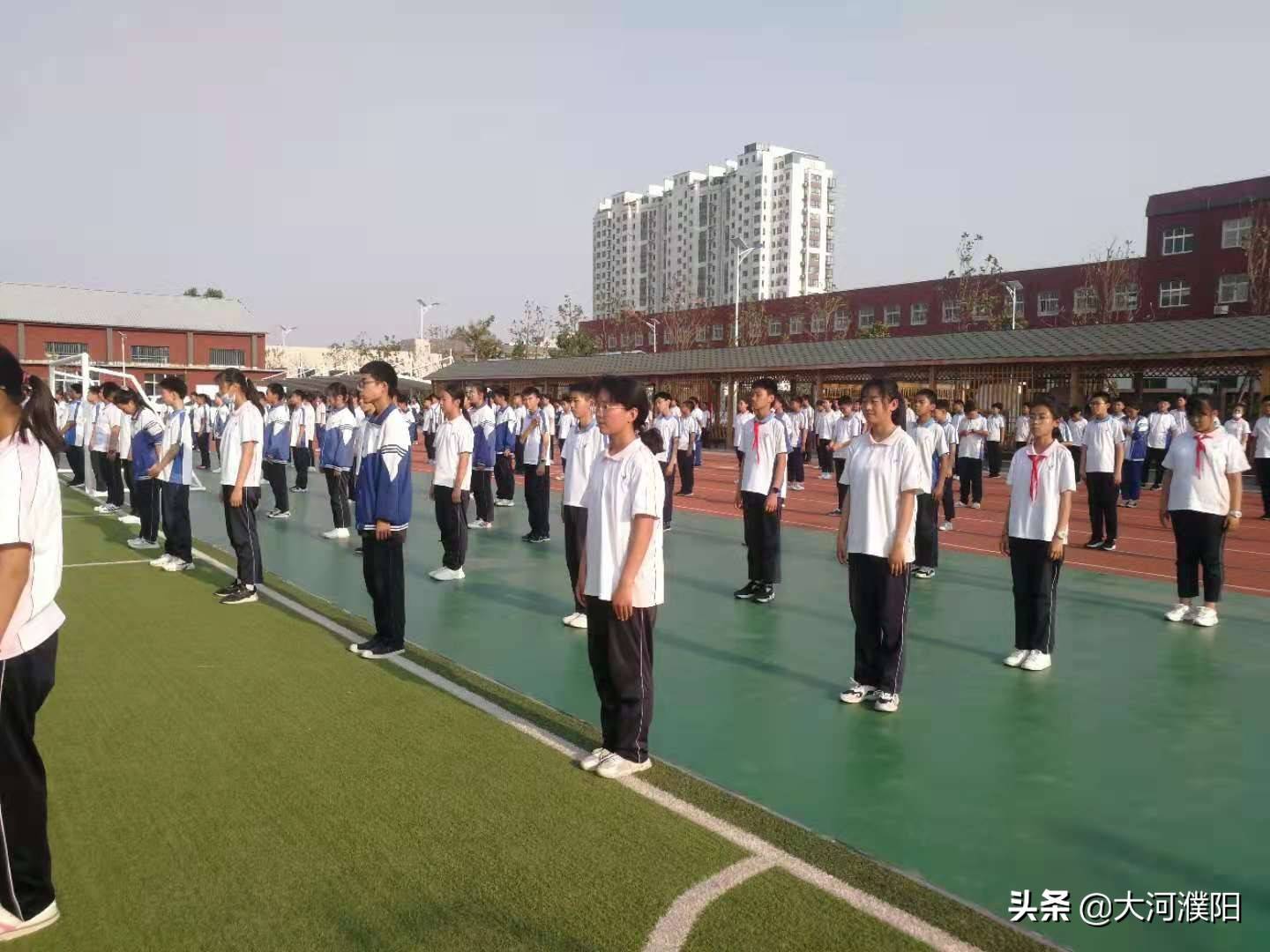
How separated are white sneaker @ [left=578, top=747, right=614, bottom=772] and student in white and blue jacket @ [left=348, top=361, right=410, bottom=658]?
91.4 inches

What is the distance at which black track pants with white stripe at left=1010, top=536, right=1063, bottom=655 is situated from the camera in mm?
5918

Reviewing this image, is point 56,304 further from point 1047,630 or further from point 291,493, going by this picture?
point 1047,630

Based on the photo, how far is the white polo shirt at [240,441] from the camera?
764cm

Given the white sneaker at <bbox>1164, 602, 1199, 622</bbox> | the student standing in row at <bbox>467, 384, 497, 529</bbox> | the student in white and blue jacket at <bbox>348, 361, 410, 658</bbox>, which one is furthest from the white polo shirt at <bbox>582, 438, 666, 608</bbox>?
the student standing in row at <bbox>467, 384, 497, 529</bbox>

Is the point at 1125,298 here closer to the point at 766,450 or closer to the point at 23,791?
the point at 766,450

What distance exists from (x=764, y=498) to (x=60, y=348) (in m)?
54.7

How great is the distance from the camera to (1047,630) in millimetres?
5973

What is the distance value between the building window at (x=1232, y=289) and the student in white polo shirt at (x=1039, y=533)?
3532cm

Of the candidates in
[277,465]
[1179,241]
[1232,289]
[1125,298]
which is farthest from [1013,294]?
[277,465]

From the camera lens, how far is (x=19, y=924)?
2.87m

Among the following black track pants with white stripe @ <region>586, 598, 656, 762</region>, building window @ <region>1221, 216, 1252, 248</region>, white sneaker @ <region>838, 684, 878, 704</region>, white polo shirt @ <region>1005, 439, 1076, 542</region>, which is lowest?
white sneaker @ <region>838, 684, 878, 704</region>

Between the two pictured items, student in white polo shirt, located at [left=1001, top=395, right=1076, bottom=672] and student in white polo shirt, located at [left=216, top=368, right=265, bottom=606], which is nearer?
student in white polo shirt, located at [left=1001, top=395, right=1076, bottom=672]

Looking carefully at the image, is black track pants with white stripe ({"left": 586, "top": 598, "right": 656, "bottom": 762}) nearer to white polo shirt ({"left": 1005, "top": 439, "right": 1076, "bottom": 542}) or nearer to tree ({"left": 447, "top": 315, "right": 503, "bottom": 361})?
white polo shirt ({"left": 1005, "top": 439, "right": 1076, "bottom": 542})

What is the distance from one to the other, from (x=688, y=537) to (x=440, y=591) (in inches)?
171
